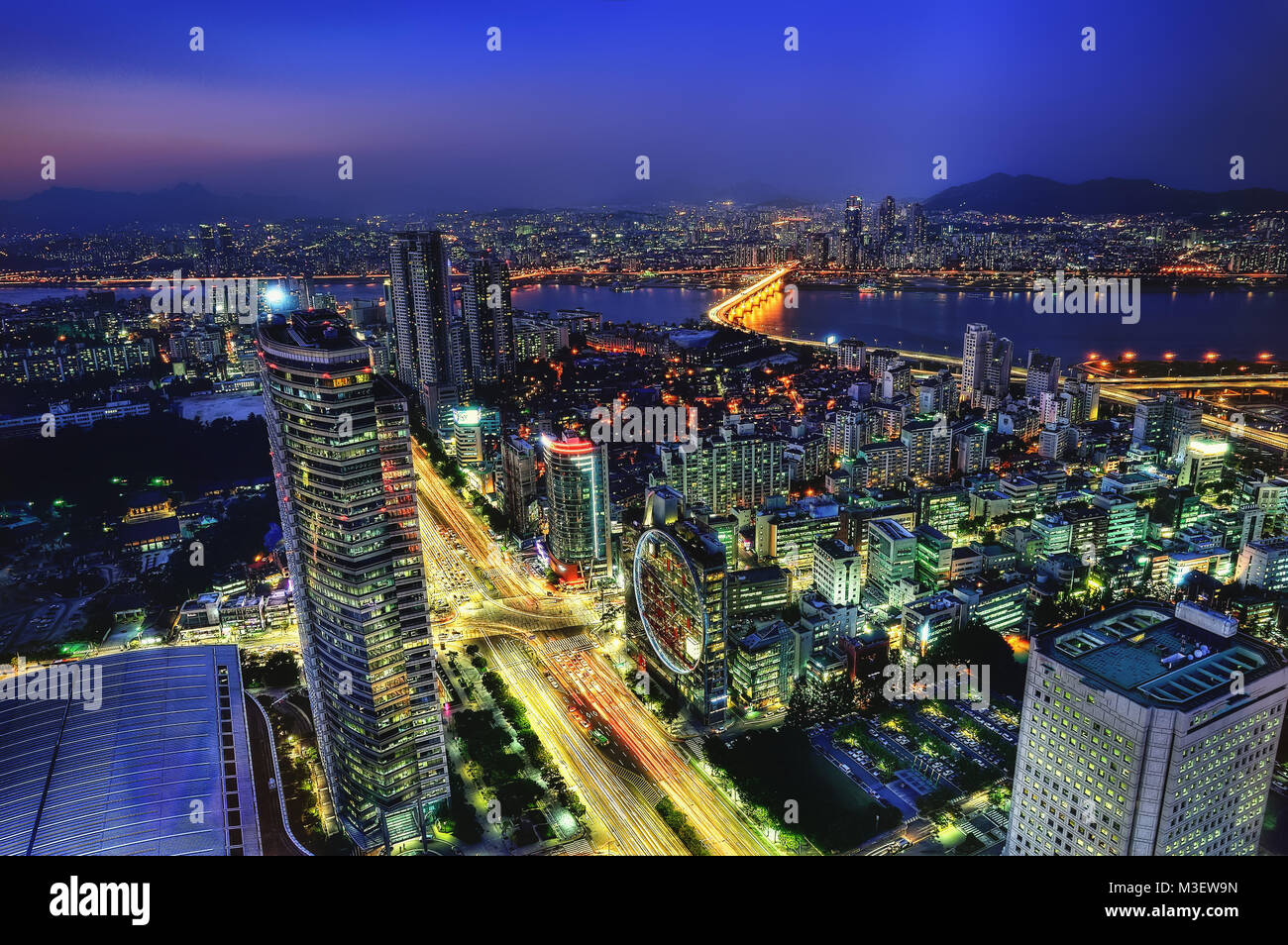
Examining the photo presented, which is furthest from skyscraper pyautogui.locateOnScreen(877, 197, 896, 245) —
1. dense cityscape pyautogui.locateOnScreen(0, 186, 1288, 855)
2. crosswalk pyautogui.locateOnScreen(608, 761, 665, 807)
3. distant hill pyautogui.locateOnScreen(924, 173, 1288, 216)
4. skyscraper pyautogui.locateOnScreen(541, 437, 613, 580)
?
crosswalk pyautogui.locateOnScreen(608, 761, 665, 807)

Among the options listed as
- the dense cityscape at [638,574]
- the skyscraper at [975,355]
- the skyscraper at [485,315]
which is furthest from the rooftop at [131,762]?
the skyscraper at [975,355]

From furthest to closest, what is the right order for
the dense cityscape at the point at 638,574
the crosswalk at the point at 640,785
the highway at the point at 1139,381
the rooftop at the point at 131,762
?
the highway at the point at 1139,381
the crosswalk at the point at 640,785
the dense cityscape at the point at 638,574
the rooftop at the point at 131,762

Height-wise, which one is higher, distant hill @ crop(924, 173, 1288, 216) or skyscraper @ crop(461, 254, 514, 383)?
distant hill @ crop(924, 173, 1288, 216)

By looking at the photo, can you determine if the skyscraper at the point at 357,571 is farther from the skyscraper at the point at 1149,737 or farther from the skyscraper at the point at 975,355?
the skyscraper at the point at 975,355

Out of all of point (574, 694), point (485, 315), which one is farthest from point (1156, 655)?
point (485, 315)

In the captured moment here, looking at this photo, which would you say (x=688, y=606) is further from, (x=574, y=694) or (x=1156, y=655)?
(x=1156, y=655)

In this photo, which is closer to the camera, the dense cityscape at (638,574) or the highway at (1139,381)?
the dense cityscape at (638,574)

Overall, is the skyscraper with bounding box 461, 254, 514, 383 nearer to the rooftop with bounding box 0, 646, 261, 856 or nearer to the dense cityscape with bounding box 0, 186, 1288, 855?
the dense cityscape with bounding box 0, 186, 1288, 855

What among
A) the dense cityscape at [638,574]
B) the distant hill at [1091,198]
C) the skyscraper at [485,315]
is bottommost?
the dense cityscape at [638,574]
